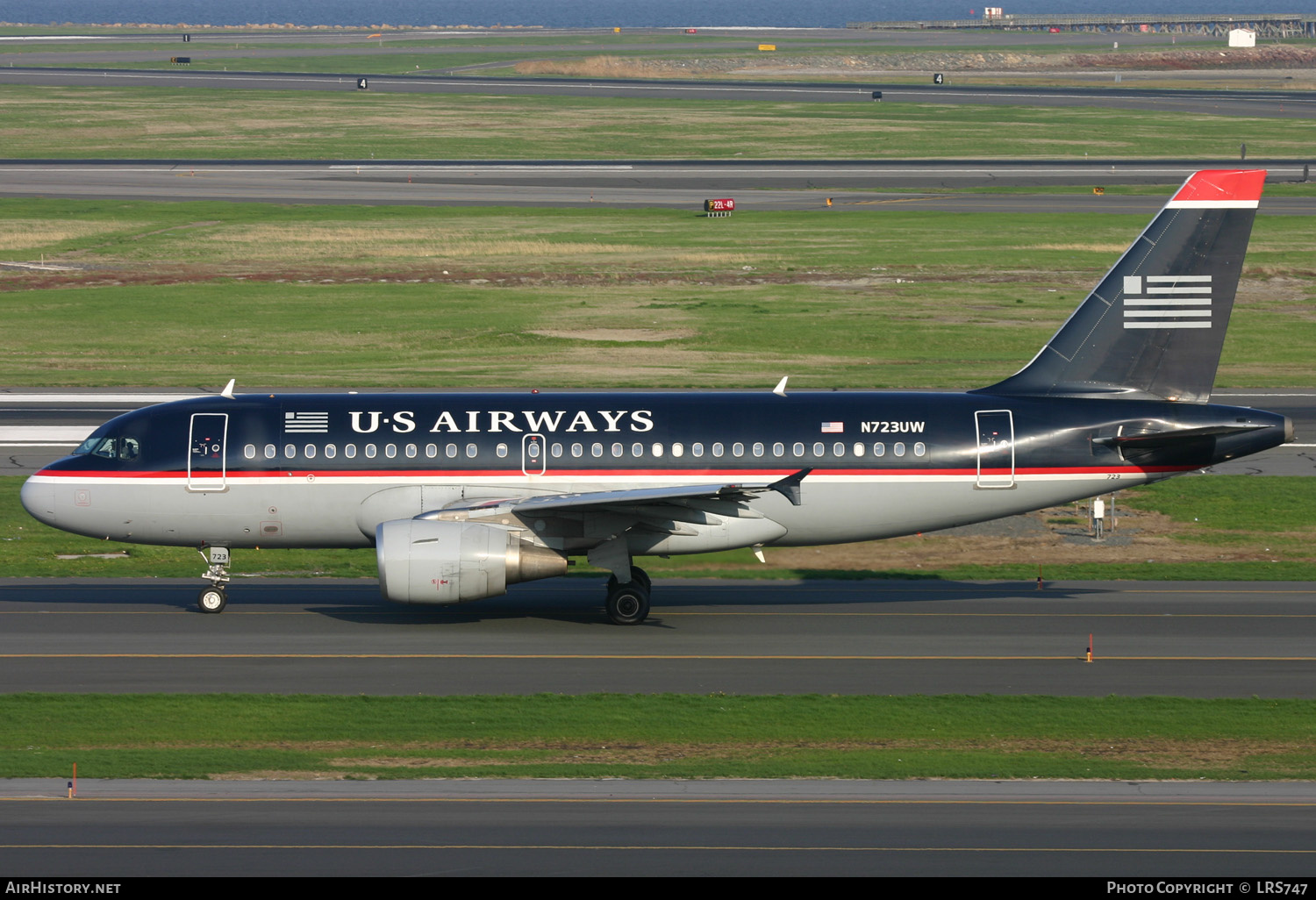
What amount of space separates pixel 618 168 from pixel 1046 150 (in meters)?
38.0

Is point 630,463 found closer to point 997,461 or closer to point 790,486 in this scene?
point 790,486

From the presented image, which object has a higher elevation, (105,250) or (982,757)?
(105,250)

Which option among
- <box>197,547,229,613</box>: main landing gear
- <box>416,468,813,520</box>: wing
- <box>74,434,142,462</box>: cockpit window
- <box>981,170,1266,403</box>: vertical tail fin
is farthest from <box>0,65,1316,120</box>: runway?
<box>74,434,142,462</box>: cockpit window

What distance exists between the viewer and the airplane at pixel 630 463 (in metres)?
32.9

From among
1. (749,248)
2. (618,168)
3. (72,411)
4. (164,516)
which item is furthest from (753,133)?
(164,516)

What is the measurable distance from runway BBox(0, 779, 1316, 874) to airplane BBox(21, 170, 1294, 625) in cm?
1069

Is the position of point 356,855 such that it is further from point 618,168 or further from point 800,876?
point 618,168

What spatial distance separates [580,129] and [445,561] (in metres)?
116

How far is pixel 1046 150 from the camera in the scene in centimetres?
12900

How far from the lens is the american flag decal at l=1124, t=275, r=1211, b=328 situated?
34.1 meters

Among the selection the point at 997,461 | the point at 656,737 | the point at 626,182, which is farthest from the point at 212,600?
the point at 626,182

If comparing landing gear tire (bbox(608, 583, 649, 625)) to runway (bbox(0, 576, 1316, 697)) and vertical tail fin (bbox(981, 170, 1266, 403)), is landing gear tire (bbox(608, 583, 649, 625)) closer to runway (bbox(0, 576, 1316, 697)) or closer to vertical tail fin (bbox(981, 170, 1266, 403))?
runway (bbox(0, 576, 1316, 697))
